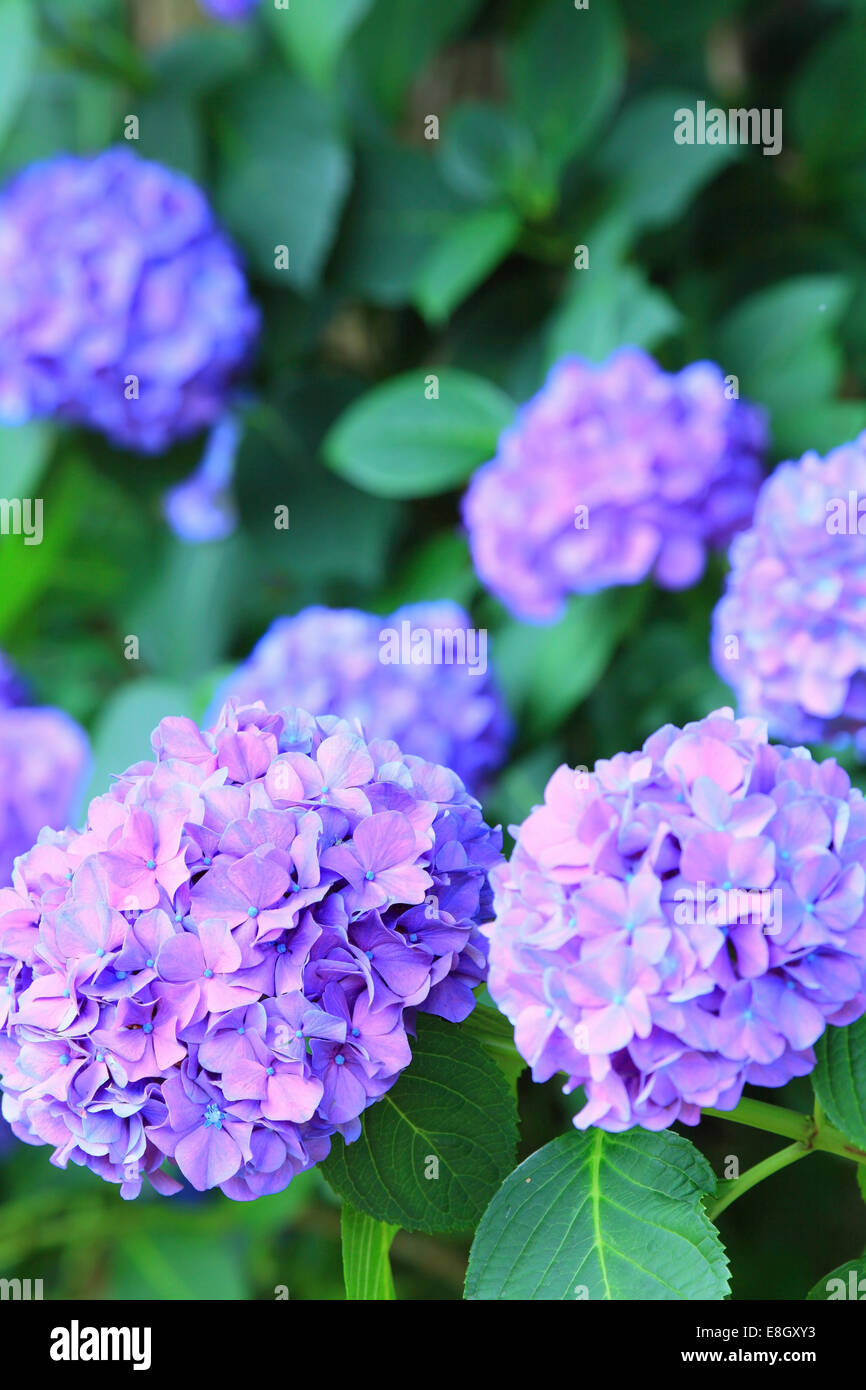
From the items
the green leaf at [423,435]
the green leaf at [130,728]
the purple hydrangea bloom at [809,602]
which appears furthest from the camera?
the green leaf at [423,435]

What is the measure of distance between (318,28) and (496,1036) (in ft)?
3.68

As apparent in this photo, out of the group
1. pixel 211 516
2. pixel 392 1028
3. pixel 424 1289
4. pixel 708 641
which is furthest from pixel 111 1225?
pixel 392 1028

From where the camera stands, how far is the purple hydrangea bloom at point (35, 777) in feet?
4.42

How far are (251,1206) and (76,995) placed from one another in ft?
3.96

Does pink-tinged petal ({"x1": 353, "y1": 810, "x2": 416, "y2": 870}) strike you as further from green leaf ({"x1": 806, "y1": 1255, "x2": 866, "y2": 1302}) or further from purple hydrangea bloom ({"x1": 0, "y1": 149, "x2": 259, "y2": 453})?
purple hydrangea bloom ({"x1": 0, "y1": 149, "x2": 259, "y2": 453})

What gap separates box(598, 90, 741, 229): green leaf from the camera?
132 cm

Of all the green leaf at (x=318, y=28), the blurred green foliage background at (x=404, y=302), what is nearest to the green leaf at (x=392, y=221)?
the blurred green foliage background at (x=404, y=302)

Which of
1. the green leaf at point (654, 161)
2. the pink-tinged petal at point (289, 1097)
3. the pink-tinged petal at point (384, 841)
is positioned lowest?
the pink-tinged petal at point (289, 1097)

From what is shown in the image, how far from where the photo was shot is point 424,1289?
1.17 meters

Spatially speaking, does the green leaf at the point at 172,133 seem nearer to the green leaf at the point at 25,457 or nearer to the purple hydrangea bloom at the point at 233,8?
the purple hydrangea bloom at the point at 233,8

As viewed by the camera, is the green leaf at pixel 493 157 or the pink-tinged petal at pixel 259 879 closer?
the pink-tinged petal at pixel 259 879

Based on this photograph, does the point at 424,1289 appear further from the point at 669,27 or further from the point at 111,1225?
the point at 669,27

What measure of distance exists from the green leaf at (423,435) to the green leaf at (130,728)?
27cm

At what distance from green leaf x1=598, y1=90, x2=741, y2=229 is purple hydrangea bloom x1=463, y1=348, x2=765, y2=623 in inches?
10.9
